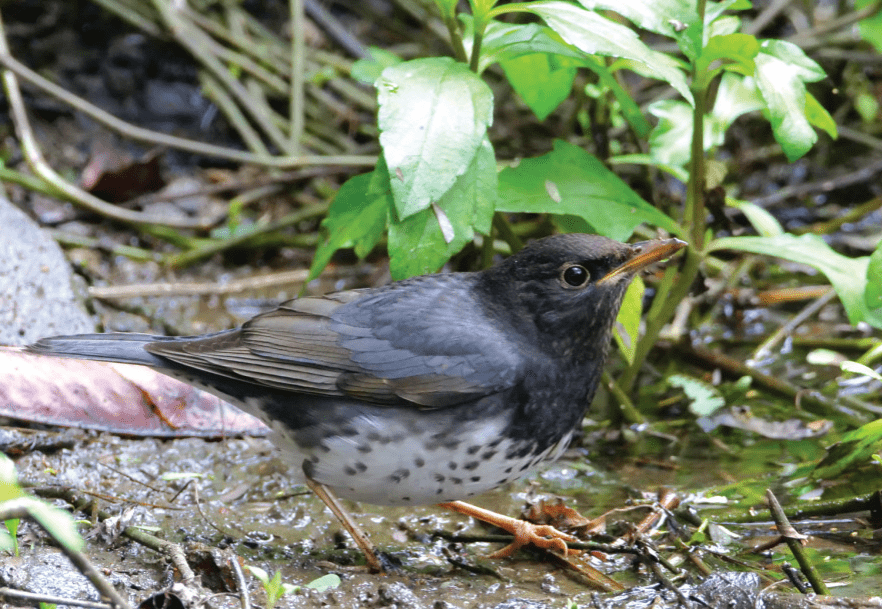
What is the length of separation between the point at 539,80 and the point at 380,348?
1.60m

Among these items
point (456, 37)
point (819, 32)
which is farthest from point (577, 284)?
point (819, 32)

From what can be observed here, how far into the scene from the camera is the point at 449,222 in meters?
3.72

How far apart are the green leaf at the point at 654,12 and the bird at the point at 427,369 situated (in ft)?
2.78

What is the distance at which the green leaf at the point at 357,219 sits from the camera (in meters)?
4.05

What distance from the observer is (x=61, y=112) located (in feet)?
23.7

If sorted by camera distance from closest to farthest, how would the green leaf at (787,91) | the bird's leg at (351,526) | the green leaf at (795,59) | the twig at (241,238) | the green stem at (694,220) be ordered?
the bird's leg at (351,526), the green leaf at (787,91), the green leaf at (795,59), the green stem at (694,220), the twig at (241,238)

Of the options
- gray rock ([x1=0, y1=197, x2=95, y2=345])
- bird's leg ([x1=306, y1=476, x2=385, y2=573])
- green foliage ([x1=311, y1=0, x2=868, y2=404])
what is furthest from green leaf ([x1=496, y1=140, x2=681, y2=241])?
gray rock ([x1=0, y1=197, x2=95, y2=345])

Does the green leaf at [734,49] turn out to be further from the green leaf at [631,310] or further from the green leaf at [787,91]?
the green leaf at [631,310]

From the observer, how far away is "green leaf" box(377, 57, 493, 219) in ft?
11.5

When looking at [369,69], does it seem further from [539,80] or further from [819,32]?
[819,32]

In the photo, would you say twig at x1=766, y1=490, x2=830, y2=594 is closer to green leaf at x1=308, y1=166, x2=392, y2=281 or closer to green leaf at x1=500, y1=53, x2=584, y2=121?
green leaf at x1=308, y1=166, x2=392, y2=281

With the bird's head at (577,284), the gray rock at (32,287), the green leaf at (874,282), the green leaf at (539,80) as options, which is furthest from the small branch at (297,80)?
the green leaf at (874,282)

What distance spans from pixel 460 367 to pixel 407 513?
3.04 ft

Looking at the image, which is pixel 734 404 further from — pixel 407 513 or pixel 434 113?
pixel 434 113
